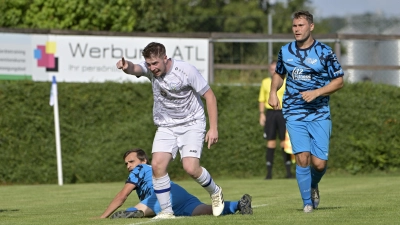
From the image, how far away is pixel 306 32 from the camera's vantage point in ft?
32.0

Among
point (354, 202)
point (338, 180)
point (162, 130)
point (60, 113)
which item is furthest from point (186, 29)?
point (162, 130)

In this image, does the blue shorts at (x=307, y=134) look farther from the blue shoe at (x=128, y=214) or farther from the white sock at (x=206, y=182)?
the blue shoe at (x=128, y=214)

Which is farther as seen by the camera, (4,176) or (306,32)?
(4,176)

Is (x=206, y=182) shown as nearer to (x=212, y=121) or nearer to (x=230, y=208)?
(x=230, y=208)

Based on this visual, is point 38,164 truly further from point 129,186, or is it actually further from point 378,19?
point 378,19

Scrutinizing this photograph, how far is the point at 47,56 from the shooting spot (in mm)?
20734

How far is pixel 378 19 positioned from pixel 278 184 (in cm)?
1902

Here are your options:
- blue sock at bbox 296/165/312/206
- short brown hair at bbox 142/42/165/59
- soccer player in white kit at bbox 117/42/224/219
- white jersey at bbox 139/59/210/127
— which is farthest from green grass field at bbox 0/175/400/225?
short brown hair at bbox 142/42/165/59

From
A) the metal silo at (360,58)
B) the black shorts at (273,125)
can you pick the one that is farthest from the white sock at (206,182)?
the metal silo at (360,58)

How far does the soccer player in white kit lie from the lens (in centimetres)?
936

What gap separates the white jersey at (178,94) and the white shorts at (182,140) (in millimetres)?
65

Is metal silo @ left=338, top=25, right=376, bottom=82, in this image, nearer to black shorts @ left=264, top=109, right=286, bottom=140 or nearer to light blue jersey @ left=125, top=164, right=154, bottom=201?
black shorts @ left=264, top=109, right=286, bottom=140

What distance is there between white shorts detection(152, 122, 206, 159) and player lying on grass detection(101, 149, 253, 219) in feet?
2.29

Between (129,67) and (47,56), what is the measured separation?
11982mm
